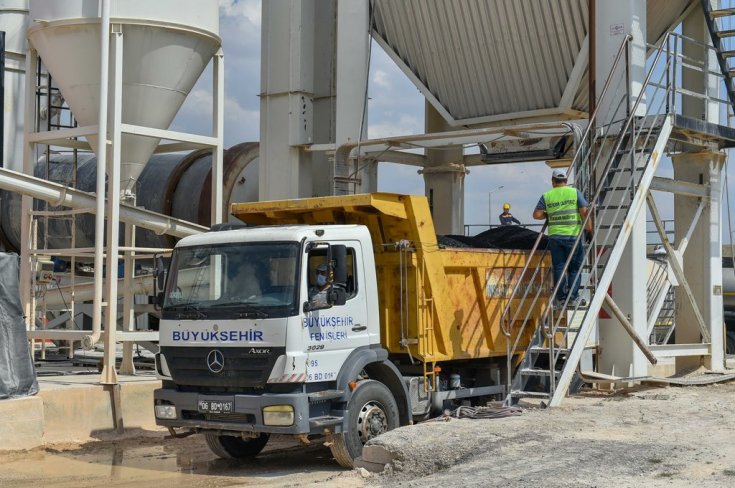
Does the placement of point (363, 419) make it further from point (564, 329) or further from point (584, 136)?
point (584, 136)

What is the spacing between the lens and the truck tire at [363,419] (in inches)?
380

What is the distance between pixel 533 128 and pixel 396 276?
4.39m

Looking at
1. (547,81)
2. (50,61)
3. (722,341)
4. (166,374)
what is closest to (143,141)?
(50,61)

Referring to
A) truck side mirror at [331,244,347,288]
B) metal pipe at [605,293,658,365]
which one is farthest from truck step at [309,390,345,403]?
metal pipe at [605,293,658,365]

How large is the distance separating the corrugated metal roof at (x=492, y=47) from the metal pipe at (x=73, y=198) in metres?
4.99

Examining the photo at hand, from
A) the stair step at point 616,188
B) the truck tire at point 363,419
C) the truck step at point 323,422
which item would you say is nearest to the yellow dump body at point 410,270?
the truck tire at point 363,419

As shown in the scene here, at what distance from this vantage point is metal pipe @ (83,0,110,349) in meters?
12.7

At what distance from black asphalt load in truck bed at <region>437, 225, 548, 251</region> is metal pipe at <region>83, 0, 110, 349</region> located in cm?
453

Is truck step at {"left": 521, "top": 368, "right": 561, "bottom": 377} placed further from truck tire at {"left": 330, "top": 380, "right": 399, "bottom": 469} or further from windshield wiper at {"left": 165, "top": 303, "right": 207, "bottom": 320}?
windshield wiper at {"left": 165, "top": 303, "right": 207, "bottom": 320}

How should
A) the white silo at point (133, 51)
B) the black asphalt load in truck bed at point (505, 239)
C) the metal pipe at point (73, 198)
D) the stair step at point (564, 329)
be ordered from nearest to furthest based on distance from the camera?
the stair step at point (564, 329) → the black asphalt load in truck bed at point (505, 239) → the metal pipe at point (73, 198) → the white silo at point (133, 51)

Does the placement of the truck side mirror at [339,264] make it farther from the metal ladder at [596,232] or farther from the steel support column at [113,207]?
the steel support column at [113,207]

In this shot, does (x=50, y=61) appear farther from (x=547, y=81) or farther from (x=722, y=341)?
(x=722, y=341)

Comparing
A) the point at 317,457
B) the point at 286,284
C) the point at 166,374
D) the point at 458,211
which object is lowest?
the point at 317,457

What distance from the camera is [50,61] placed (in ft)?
45.8
